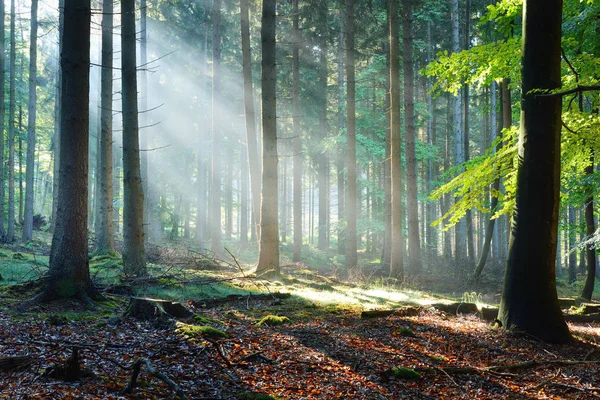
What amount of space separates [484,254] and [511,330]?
398 inches

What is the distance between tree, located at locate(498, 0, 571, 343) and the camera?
660 centimetres

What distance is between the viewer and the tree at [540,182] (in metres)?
6.60

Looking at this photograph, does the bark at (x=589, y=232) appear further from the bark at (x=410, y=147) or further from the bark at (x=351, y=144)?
the bark at (x=351, y=144)

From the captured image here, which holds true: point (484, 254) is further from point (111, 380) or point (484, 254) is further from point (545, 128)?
point (111, 380)

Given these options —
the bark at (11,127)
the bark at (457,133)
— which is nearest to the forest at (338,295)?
the bark at (457,133)

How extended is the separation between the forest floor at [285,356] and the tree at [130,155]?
3.06 meters

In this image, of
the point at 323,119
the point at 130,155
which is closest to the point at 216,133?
the point at 323,119

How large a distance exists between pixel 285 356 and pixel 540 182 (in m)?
4.78

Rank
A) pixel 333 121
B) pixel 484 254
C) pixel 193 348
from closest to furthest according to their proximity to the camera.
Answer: pixel 193 348 → pixel 484 254 → pixel 333 121

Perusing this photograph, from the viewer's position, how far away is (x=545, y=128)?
6.65 metres

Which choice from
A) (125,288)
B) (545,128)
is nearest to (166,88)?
(125,288)

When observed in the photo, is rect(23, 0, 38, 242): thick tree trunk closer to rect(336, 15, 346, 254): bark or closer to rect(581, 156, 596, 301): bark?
rect(336, 15, 346, 254): bark

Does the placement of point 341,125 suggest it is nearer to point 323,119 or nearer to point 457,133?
point 323,119

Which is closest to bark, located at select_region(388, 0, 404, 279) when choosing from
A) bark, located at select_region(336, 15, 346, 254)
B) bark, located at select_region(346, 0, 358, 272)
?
bark, located at select_region(346, 0, 358, 272)
